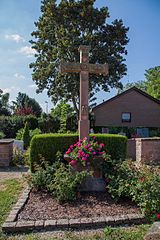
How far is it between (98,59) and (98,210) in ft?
59.4

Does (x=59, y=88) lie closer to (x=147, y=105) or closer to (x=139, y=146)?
(x=147, y=105)

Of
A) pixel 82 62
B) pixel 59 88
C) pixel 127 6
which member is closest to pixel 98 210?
pixel 82 62

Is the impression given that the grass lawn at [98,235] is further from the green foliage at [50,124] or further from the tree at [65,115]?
the green foliage at [50,124]

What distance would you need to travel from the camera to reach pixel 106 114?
2361 cm

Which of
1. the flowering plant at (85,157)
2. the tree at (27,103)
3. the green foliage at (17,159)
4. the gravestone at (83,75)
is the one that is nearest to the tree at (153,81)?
the tree at (27,103)

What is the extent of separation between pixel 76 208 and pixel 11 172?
4181 mm

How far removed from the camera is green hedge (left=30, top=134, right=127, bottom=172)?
263 inches

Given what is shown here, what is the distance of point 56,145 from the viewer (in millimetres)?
6773

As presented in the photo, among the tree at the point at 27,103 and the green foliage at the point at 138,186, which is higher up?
the tree at the point at 27,103

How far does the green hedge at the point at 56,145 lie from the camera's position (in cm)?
668

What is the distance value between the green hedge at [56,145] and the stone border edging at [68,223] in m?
2.92

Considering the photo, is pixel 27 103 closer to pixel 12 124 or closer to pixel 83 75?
pixel 12 124

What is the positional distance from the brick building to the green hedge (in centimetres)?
1666

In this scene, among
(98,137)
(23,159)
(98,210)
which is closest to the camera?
(98,210)
